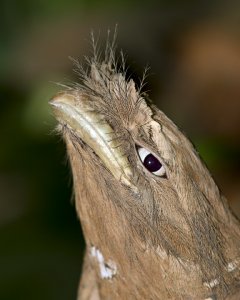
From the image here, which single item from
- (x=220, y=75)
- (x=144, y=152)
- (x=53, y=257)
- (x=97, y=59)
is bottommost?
(x=53, y=257)

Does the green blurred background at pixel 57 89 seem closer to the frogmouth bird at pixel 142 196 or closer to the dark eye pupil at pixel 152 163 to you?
the frogmouth bird at pixel 142 196

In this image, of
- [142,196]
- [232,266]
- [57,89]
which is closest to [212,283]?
[232,266]

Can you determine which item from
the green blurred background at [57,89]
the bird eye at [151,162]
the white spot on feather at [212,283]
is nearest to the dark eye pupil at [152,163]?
the bird eye at [151,162]

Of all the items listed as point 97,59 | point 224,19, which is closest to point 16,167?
point 224,19

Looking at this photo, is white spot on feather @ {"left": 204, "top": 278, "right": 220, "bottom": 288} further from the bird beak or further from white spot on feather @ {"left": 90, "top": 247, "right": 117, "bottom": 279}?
the bird beak

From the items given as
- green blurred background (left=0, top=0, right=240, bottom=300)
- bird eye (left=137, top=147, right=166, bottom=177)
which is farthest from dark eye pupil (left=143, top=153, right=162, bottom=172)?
green blurred background (left=0, top=0, right=240, bottom=300)

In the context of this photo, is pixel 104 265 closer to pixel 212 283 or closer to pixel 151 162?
pixel 212 283

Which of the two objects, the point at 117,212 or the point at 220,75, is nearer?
the point at 117,212

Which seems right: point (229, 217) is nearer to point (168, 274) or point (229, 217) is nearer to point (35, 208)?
point (168, 274)
